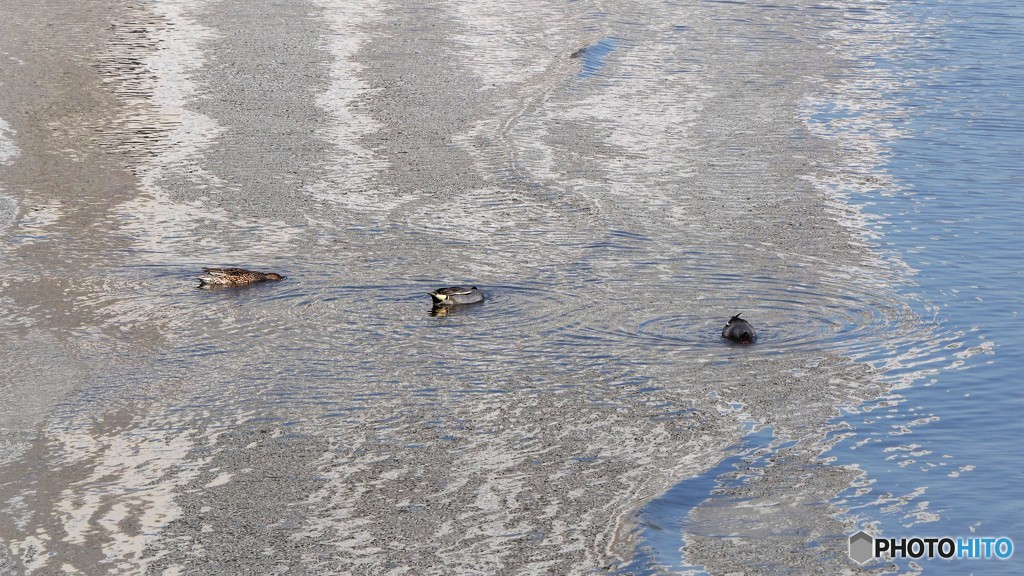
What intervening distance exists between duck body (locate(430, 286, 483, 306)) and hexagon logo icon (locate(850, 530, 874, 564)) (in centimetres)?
387

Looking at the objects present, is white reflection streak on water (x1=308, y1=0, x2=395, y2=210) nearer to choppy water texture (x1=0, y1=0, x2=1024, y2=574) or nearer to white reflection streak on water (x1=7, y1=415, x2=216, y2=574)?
choppy water texture (x1=0, y1=0, x2=1024, y2=574)

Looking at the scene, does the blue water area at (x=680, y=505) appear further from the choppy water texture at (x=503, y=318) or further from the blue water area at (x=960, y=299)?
the blue water area at (x=960, y=299)

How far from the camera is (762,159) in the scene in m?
14.7

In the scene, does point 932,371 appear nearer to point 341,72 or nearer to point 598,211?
point 598,211

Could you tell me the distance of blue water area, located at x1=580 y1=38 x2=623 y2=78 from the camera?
782 inches

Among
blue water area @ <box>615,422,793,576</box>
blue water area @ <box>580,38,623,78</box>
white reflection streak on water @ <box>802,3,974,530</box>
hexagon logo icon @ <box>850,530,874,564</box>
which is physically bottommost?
blue water area @ <box>580,38,623,78</box>

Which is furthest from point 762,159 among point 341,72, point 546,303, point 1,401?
point 1,401

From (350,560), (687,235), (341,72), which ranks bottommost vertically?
(341,72)

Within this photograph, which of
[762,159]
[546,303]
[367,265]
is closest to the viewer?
[546,303]

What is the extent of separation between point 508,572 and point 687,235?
6103mm

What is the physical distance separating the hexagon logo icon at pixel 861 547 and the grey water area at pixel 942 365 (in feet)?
0.23

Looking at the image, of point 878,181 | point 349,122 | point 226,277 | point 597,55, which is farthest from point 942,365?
point 597,55

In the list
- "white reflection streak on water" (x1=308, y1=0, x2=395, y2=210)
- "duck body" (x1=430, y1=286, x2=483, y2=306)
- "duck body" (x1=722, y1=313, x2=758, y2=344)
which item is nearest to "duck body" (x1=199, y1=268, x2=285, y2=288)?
"duck body" (x1=430, y1=286, x2=483, y2=306)

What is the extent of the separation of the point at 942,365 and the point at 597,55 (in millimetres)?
13148
